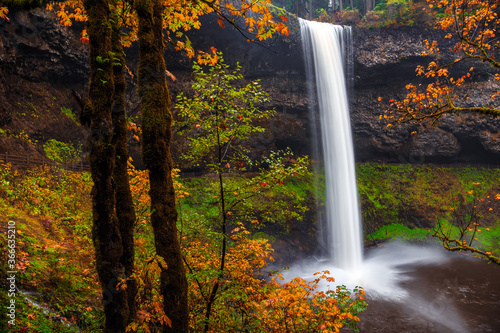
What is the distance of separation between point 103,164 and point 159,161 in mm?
564

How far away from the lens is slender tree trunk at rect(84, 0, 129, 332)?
2.62 meters

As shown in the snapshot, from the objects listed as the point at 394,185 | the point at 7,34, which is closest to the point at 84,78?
the point at 7,34

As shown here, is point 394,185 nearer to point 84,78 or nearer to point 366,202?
point 366,202

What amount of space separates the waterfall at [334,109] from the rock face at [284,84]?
876mm

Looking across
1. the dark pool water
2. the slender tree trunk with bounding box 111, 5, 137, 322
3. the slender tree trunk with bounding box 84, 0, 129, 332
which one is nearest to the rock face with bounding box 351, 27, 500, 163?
the dark pool water

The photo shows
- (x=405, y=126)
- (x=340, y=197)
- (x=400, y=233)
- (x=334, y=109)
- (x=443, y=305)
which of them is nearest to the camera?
(x=443, y=305)

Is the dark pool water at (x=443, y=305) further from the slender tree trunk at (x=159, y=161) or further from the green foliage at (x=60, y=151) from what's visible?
the green foliage at (x=60, y=151)

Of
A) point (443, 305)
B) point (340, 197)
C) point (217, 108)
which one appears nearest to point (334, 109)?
point (340, 197)

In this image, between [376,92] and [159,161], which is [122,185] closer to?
[159,161]

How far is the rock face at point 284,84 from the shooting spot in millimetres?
11672

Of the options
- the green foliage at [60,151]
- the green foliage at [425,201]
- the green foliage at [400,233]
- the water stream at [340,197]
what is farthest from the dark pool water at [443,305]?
the green foliage at [60,151]

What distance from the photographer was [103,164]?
2650mm

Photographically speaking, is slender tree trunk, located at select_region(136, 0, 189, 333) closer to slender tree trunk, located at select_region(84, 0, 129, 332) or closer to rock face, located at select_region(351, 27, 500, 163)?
slender tree trunk, located at select_region(84, 0, 129, 332)

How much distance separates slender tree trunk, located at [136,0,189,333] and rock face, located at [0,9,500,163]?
11.5 m
